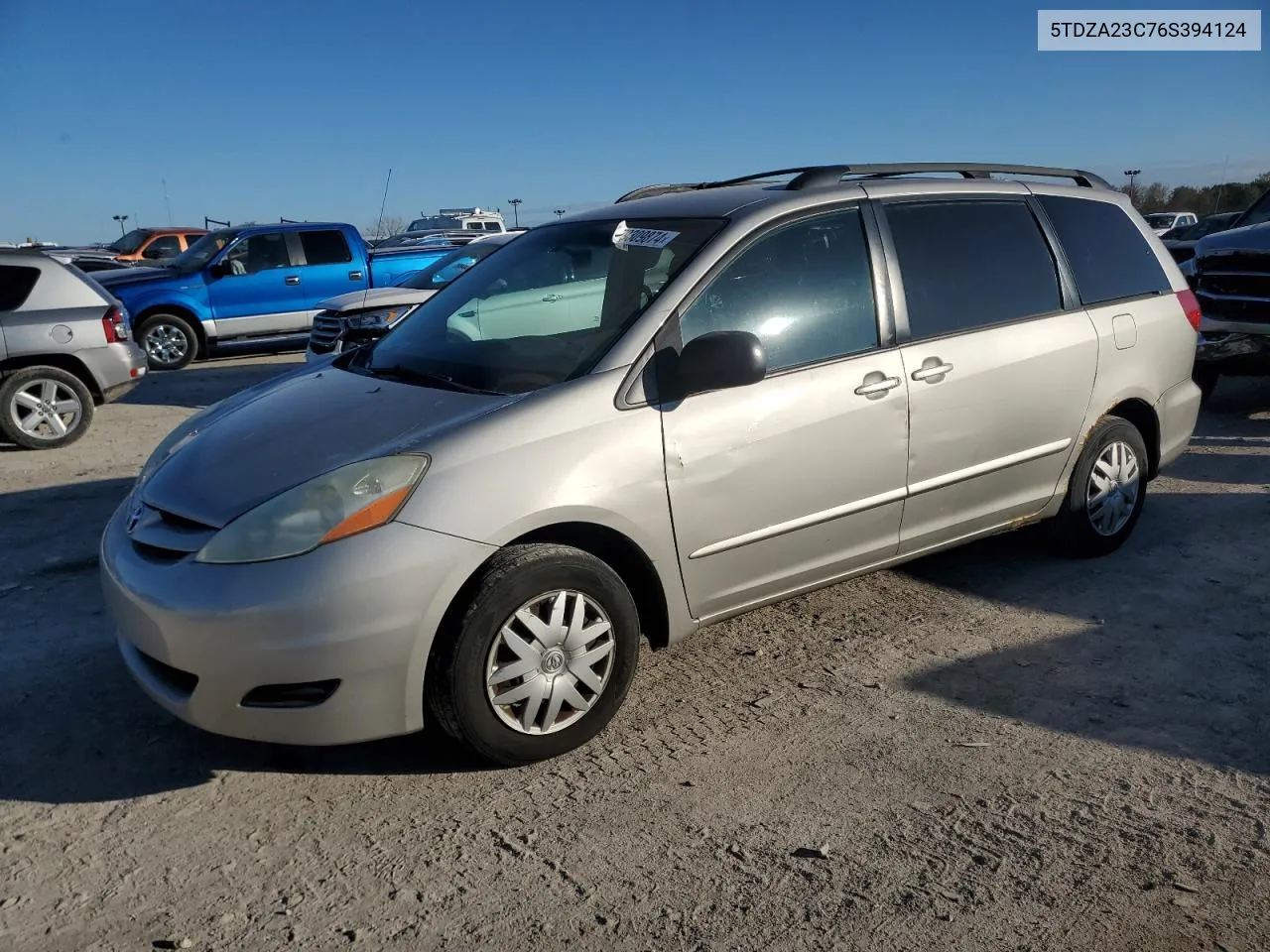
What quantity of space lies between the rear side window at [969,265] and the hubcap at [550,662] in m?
1.82

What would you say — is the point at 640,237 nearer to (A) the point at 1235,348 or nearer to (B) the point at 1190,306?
(B) the point at 1190,306

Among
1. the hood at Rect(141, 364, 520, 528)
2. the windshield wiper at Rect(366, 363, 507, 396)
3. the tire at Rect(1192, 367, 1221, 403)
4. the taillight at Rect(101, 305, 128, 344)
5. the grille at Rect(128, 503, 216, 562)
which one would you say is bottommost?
the tire at Rect(1192, 367, 1221, 403)

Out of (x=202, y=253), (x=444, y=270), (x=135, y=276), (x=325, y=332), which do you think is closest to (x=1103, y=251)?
(x=325, y=332)

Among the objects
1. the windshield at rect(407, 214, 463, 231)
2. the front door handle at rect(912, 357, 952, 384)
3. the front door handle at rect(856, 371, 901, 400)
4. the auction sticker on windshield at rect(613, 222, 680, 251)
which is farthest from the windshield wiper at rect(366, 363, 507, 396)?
the windshield at rect(407, 214, 463, 231)

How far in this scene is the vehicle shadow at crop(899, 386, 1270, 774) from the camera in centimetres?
359

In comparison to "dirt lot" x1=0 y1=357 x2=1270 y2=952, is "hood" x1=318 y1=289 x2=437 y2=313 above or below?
above

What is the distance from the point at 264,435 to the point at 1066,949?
2.80 m

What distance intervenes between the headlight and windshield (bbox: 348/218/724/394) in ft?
2.06

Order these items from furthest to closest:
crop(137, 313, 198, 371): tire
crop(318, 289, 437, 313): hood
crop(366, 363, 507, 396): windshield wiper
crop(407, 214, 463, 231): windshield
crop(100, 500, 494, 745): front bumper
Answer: crop(407, 214, 463, 231): windshield
crop(137, 313, 198, 371): tire
crop(318, 289, 437, 313): hood
crop(366, 363, 507, 396): windshield wiper
crop(100, 500, 494, 745): front bumper

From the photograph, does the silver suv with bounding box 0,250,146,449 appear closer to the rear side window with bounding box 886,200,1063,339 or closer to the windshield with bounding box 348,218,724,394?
the windshield with bounding box 348,218,724,394

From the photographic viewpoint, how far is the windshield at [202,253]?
13.5 meters

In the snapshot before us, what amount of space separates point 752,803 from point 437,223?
34.3 meters

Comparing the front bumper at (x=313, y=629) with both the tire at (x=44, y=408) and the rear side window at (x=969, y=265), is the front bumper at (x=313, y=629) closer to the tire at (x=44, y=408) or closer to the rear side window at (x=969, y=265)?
the rear side window at (x=969, y=265)

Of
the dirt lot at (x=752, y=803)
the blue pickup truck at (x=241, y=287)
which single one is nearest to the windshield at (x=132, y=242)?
the blue pickup truck at (x=241, y=287)
